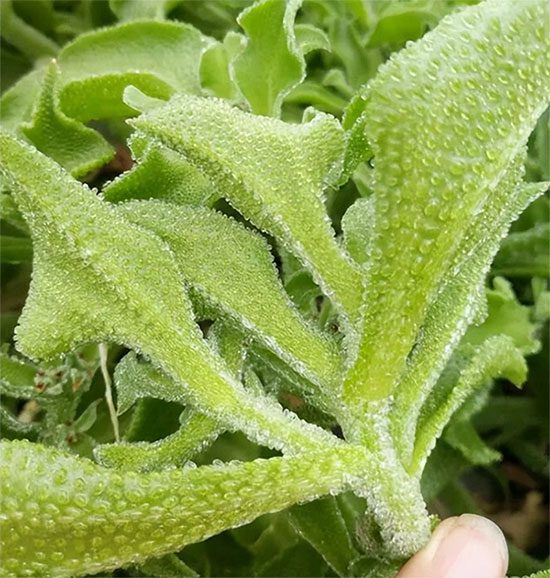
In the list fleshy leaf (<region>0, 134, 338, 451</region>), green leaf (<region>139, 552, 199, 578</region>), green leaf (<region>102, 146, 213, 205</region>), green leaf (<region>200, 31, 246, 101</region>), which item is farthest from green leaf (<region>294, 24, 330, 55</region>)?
green leaf (<region>139, 552, 199, 578</region>)

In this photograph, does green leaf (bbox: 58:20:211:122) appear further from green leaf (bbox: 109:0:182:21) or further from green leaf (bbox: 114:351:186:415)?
green leaf (bbox: 114:351:186:415)

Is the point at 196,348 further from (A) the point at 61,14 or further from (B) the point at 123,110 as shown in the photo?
(A) the point at 61,14

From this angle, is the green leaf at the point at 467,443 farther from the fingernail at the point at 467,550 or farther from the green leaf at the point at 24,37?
the green leaf at the point at 24,37

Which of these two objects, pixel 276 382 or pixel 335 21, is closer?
pixel 276 382

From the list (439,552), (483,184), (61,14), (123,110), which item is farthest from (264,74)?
(61,14)

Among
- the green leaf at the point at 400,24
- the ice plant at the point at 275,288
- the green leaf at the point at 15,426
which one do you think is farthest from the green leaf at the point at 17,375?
the green leaf at the point at 400,24
